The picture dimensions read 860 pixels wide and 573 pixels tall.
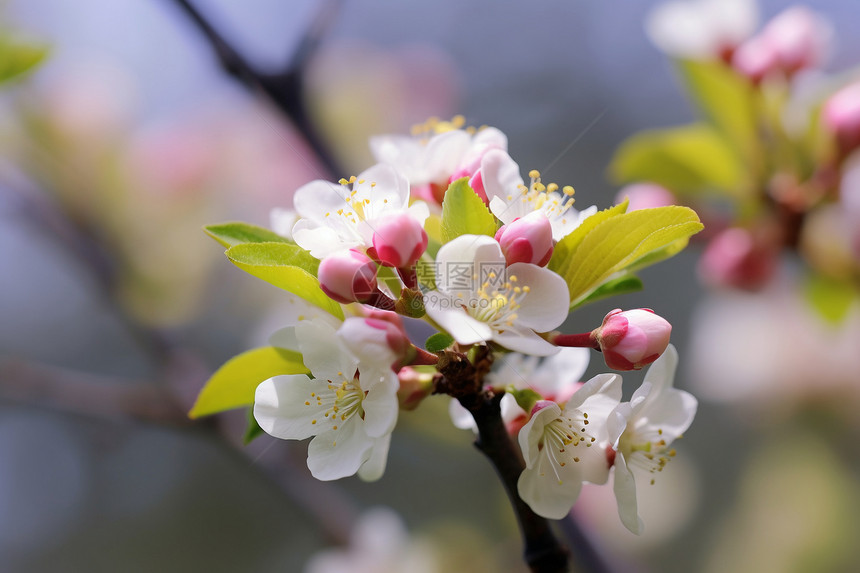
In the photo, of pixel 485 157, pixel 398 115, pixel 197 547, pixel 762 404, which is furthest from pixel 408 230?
pixel 197 547


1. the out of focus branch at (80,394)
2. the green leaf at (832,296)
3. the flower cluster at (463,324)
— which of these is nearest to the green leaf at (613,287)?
the flower cluster at (463,324)

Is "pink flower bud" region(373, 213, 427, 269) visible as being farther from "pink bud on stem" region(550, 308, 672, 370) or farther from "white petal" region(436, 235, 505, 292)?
"pink bud on stem" region(550, 308, 672, 370)

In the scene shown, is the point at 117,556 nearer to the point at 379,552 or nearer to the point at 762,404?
the point at 379,552

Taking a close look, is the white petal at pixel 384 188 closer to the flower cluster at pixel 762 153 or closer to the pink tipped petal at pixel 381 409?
the pink tipped petal at pixel 381 409

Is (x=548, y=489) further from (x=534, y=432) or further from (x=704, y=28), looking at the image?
(x=704, y=28)

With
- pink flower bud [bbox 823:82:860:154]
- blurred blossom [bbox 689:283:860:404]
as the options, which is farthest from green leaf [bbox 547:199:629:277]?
blurred blossom [bbox 689:283:860:404]

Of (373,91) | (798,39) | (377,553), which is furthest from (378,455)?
(373,91)
